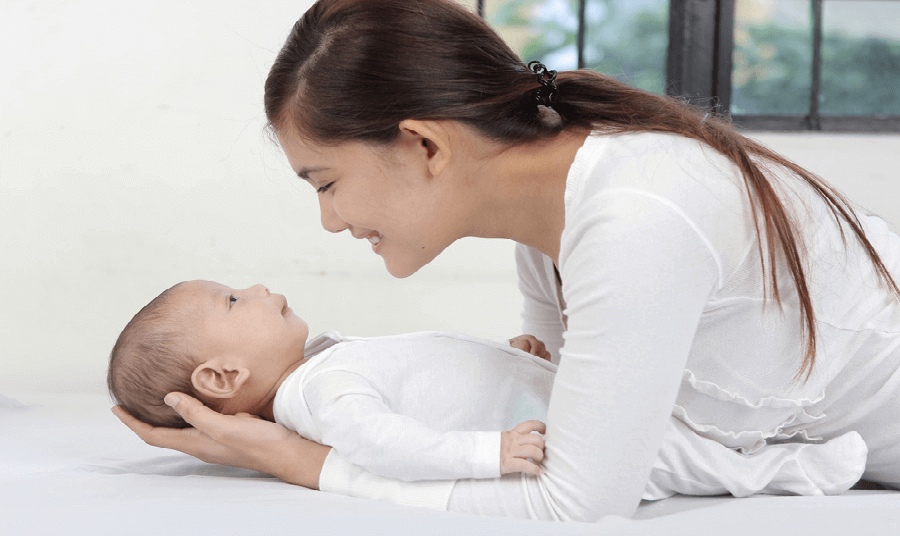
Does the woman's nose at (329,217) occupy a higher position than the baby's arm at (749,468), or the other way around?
the woman's nose at (329,217)

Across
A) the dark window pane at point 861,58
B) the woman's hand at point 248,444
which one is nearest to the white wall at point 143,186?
the woman's hand at point 248,444

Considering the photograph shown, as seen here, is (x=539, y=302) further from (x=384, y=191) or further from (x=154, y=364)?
(x=154, y=364)

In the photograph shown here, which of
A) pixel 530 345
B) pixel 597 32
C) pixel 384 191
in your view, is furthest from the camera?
pixel 597 32

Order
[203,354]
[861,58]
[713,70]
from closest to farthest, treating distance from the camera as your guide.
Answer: [203,354] < [713,70] < [861,58]

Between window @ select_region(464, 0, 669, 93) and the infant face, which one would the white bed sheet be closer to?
the infant face

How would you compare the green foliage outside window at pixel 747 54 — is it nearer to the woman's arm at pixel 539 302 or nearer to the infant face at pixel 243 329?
the woman's arm at pixel 539 302

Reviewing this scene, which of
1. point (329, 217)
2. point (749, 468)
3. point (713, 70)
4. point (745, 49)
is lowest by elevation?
point (749, 468)

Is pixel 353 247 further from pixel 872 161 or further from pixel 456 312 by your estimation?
pixel 872 161

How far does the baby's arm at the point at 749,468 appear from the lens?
1.08 m

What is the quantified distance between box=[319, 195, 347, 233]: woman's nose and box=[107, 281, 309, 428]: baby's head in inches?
7.6

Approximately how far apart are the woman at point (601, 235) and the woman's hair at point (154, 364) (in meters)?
0.04

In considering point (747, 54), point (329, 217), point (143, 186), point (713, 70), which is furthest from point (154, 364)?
point (747, 54)

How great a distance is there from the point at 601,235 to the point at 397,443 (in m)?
0.36

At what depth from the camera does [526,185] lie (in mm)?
1118
